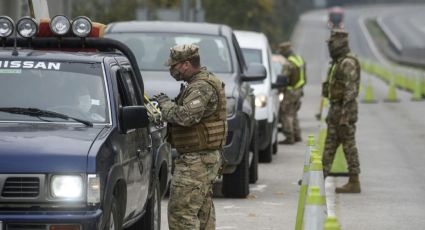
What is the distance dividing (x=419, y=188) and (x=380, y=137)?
9.63m

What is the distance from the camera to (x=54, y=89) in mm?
9836

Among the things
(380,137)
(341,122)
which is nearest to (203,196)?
(341,122)

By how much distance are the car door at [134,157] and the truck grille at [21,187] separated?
3.22 ft

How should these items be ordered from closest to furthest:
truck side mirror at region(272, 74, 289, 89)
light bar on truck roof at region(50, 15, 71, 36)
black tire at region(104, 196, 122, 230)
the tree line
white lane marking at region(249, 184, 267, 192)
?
black tire at region(104, 196, 122, 230)
light bar on truck roof at region(50, 15, 71, 36)
white lane marking at region(249, 184, 267, 192)
truck side mirror at region(272, 74, 289, 89)
the tree line

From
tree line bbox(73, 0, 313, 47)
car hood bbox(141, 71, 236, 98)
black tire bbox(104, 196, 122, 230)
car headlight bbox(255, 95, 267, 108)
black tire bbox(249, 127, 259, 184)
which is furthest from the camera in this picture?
tree line bbox(73, 0, 313, 47)

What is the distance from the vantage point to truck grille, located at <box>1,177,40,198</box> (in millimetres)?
8617

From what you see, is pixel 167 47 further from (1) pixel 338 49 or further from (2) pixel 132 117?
(2) pixel 132 117

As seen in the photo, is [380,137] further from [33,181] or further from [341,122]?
[33,181]

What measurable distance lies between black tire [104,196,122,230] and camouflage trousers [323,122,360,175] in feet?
22.7

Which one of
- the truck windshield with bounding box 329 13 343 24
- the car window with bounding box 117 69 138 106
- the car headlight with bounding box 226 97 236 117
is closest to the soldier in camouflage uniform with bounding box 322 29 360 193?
the car headlight with bounding box 226 97 236 117

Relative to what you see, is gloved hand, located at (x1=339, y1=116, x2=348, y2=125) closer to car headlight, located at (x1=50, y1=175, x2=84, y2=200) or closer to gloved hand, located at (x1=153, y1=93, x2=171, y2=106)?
gloved hand, located at (x1=153, y1=93, x2=171, y2=106)

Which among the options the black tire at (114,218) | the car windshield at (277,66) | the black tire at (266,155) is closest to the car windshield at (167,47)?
the black tire at (266,155)

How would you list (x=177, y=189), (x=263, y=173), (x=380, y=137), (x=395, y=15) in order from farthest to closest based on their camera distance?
1. (x=395, y=15)
2. (x=380, y=137)
3. (x=263, y=173)
4. (x=177, y=189)

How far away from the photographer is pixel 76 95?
984cm
